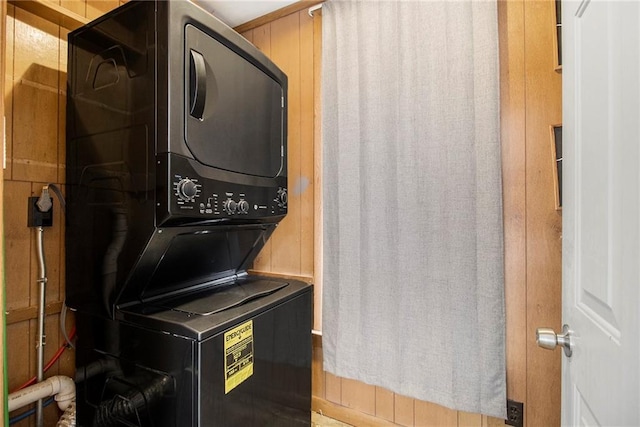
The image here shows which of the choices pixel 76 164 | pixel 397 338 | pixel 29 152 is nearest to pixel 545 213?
pixel 397 338

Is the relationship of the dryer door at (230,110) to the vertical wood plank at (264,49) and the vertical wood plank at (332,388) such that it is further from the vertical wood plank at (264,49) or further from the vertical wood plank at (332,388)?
the vertical wood plank at (332,388)

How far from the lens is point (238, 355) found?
1069mm

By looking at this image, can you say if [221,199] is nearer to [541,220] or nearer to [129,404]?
[129,404]

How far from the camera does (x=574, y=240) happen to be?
782mm

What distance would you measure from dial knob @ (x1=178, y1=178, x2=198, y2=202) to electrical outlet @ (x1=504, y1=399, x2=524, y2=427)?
1.52 meters

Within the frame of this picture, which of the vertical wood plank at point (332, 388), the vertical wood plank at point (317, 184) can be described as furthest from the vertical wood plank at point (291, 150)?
the vertical wood plank at point (332, 388)

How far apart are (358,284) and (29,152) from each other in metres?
1.55

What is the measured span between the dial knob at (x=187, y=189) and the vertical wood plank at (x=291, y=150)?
909 mm

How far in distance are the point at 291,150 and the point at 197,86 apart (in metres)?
0.92

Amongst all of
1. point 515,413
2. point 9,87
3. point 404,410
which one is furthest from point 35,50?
point 515,413

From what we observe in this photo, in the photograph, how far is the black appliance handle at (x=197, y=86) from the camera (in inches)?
40.5

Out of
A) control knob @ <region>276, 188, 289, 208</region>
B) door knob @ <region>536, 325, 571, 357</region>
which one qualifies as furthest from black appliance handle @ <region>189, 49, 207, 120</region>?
door knob @ <region>536, 325, 571, 357</region>

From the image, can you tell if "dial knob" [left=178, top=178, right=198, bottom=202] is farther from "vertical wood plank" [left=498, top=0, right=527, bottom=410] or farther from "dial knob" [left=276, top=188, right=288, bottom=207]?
"vertical wood plank" [left=498, top=0, right=527, bottom=410]

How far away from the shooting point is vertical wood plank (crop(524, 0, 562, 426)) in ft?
4.15
